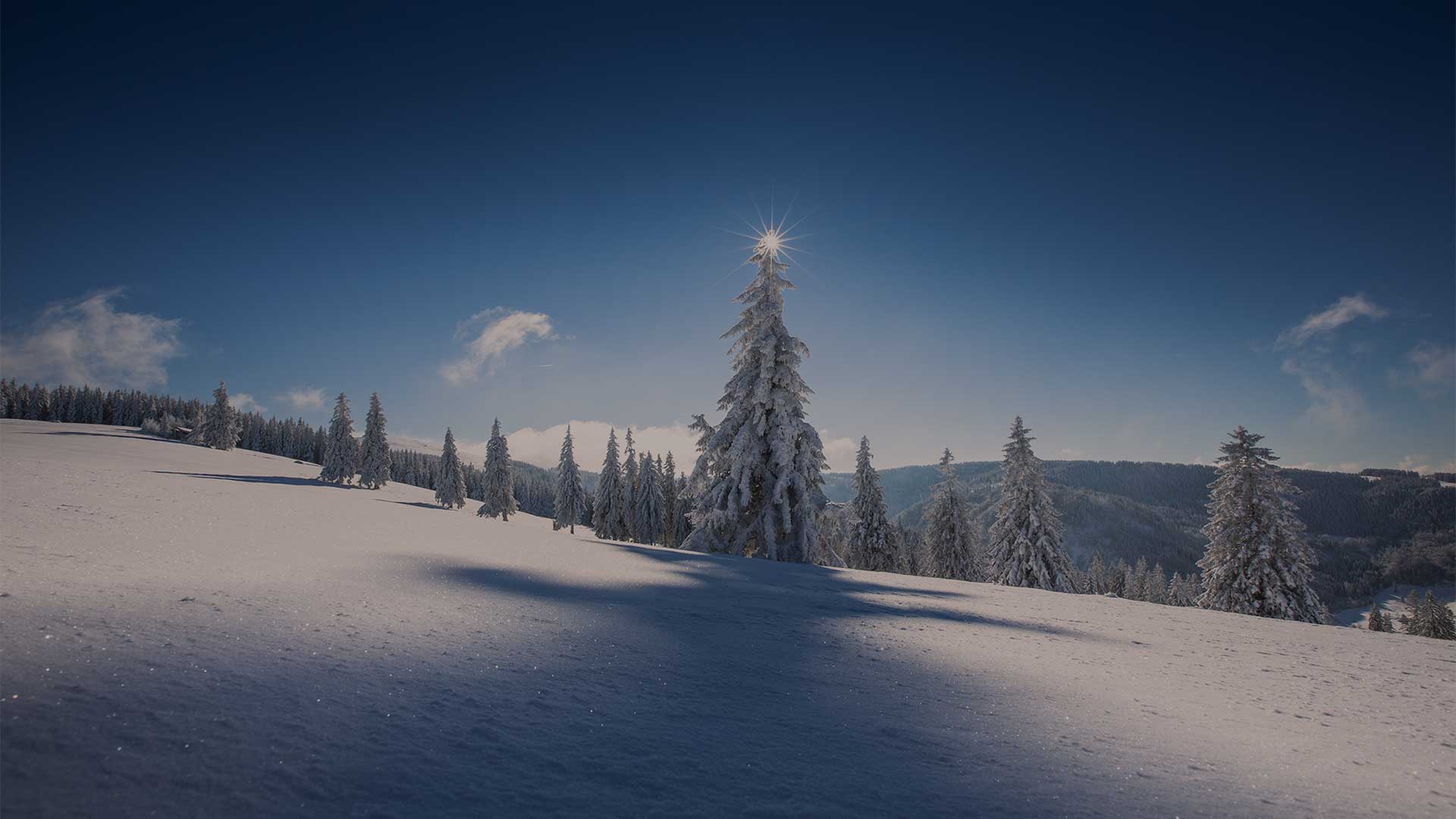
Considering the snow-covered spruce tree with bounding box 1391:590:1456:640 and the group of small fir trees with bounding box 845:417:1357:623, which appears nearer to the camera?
the group of small fir trees with bounding box 845:417:1357:623

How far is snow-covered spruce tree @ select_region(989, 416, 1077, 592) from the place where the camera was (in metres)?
28.2

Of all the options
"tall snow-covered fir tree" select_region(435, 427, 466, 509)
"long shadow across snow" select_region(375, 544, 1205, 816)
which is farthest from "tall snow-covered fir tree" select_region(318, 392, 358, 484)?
"long shadow across snow" select_region(375, 544, 1205, 816)

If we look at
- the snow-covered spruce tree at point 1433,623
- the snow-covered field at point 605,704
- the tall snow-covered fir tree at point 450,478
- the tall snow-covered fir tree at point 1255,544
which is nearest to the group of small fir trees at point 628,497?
the tall snow-covered fir tree at point 450,478

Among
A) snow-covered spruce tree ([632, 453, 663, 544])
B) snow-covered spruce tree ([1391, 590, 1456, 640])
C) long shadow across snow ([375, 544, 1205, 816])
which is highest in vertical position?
long shadow across snow ([375, 544, 1205, 816])

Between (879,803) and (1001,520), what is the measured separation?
31746 millimetres

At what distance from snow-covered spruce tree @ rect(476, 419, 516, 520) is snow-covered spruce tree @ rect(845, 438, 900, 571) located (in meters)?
38.3

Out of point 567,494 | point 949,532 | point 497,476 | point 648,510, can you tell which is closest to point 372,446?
point 497,476

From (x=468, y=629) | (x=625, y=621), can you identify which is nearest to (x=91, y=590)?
(x=468, y=629)

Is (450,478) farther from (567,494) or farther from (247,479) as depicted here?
(247,479)

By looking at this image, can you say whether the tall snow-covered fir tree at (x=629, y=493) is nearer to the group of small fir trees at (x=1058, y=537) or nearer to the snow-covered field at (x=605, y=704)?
the group of small fir trees at (x=1058, y=537)

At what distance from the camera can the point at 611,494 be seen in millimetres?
55125

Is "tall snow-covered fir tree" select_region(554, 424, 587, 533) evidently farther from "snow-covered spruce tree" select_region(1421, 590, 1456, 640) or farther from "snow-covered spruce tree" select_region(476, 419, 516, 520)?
"snow-covered spruce tree" select_region(1421, 590, 1456, 640)

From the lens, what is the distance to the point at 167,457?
34.2m

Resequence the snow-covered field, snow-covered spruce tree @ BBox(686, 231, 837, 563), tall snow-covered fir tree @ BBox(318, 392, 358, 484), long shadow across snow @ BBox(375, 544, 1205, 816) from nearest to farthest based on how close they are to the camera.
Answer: the snow-covered field → long shadow across snow @ BBox(375, 544, 1205, 816) → snow-covered spruce tree @ BBox(686, 231, 837, 563) → tall snow-covered fir tree @ BBox(318, 392, 358, 484)
